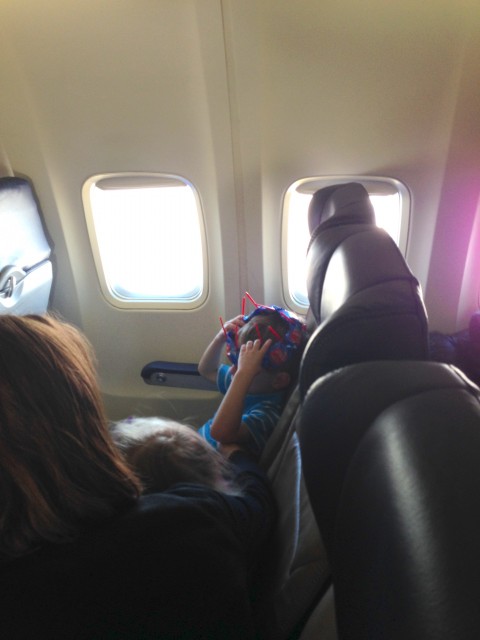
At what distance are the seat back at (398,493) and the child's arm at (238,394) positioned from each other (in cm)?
81

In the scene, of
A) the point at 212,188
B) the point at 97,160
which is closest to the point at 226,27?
the point at 212,188

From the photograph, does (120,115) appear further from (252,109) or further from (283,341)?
(283,341)

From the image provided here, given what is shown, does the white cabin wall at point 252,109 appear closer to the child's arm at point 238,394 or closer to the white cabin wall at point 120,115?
the white cabin wall at point 120,115

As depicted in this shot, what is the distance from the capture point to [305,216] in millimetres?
2082

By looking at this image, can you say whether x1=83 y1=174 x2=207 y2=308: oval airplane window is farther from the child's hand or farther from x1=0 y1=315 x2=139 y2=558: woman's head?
x1=0 y1=315 x2=139 y2=558: woman's head

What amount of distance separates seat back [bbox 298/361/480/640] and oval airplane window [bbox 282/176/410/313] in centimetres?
131

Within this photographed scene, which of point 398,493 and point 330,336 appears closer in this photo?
point 398,493

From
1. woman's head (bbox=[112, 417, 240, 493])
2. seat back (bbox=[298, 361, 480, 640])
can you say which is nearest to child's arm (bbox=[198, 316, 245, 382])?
woman's head (bbox=[112, 417, 240, 493])

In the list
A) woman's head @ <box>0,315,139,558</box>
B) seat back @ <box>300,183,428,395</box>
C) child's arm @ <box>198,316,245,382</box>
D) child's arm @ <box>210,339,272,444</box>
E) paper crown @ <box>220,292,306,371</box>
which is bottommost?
child's arm @ <box>198,316,245,382</box>

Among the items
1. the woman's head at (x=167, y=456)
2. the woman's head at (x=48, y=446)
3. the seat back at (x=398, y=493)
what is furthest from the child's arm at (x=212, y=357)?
the seat back at (x=398, y=493)

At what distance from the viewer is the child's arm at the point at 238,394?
146 centimetres

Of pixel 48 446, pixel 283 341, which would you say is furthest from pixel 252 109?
pixel 48 446

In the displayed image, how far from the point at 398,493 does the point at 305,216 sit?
69.0 inches

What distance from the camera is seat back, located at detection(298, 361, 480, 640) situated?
1.25 feet
